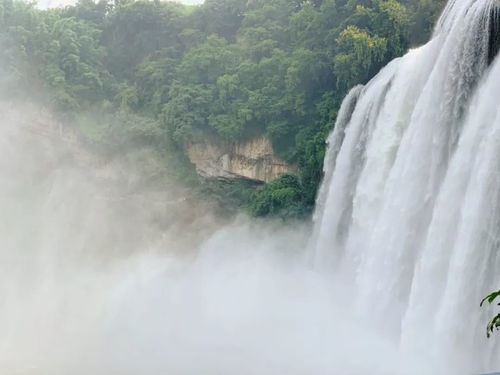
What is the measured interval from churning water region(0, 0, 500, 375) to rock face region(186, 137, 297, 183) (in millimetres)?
1537

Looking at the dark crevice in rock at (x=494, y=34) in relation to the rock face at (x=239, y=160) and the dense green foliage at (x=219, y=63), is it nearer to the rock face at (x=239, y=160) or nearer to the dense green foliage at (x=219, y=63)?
the dense green foliage at (x=219, y=63)

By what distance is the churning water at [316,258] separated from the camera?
12194 millimetres

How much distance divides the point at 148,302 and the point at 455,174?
1081 centimetres

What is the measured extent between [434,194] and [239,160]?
12679mm

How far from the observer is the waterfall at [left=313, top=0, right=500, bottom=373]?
11477 millimetres

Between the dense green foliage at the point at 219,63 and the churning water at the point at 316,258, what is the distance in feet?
6.12

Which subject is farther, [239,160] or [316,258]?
[239,160]

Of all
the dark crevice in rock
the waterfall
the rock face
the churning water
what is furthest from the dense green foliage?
the dark crevice in rock

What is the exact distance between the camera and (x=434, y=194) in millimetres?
13844

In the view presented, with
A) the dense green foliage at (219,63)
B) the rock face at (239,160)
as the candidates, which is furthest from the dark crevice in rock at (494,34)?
the rock face at (239,160)

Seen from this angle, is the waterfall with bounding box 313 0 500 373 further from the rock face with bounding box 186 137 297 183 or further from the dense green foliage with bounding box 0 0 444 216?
the rock face with bounding box 186 137 297 183

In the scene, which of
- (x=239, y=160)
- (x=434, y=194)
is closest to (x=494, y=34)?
(x=434, y=194)

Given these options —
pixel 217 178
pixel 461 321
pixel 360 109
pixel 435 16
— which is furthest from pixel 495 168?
pixel 217 178

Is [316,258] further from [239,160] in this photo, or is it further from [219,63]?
[219,63]
